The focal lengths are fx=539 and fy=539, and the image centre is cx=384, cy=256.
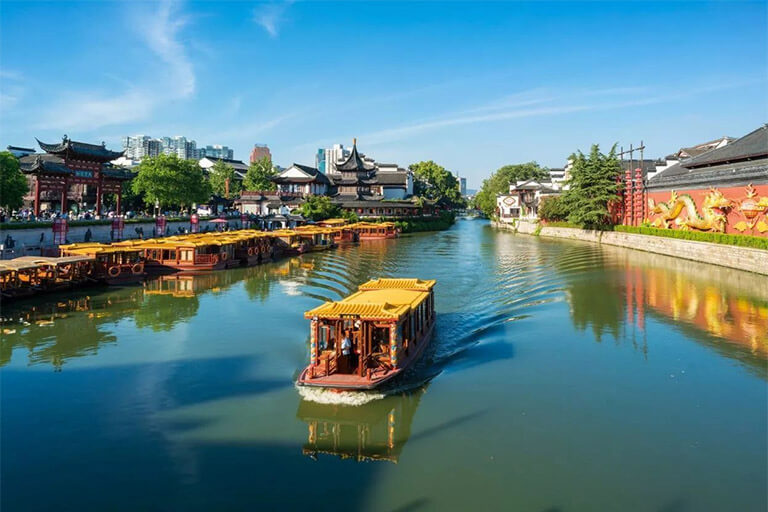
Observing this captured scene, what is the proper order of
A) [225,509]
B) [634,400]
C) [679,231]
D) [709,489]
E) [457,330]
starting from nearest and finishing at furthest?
[225,509] < [709,489] < [634,400] < [457,330] < [679,231]

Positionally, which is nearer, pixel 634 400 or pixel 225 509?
pixel 225 509

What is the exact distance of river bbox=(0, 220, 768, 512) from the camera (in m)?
9.28

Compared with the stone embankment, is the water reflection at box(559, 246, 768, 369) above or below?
below

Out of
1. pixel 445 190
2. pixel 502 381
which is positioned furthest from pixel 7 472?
pixel 445 190

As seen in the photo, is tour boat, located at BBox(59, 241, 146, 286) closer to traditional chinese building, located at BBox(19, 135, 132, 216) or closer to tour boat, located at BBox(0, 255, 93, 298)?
tour boat, located at BBox(0, 255, 93, 298)

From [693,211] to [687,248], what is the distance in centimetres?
385

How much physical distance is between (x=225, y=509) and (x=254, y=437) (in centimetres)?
252

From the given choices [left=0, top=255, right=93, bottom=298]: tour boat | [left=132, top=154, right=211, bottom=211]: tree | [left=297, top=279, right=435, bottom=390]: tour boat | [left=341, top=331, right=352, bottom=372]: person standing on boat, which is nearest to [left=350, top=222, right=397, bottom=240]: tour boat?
[left=132, top=154, right=211, bottom=211]: tree

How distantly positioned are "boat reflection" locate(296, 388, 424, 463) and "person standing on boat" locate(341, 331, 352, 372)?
3.70 feet

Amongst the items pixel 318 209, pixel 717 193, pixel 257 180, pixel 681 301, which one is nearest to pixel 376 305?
pixel 681 301

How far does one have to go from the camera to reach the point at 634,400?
43.0ft

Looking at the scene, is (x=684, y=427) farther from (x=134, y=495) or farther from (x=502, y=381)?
(x=134, y=495)

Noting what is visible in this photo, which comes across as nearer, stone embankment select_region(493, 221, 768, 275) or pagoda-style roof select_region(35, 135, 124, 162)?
stone embankment select_region(493, 221, 768, 275)

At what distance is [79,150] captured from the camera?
4812 cm
